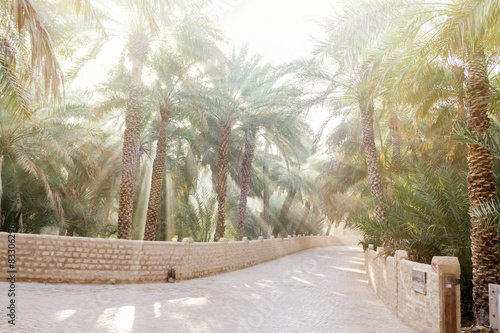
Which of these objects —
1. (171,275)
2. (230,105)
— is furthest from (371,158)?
(171,275)

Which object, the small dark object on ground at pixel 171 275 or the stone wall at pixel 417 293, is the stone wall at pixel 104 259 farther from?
the stone wall at pixel 417 293

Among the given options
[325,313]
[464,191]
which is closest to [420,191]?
[464,191]

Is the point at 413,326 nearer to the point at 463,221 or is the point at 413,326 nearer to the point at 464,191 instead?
the point at 463,221

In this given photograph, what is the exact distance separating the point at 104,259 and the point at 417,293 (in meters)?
7.90

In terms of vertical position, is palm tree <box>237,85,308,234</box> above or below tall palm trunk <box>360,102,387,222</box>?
above

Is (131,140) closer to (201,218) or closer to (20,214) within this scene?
(20,214)

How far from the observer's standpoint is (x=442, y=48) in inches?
333

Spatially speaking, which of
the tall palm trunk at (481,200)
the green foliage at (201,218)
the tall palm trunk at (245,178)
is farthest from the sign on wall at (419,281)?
the tall palm trunk at (245,178)

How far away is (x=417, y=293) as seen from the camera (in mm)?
7414

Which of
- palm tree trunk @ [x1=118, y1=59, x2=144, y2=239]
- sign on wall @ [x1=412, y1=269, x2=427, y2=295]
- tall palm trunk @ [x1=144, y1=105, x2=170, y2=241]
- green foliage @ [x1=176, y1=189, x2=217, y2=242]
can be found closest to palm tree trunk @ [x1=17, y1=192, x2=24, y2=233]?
palm tree trunk @ [x1=118, y1=59, x2=144, y2=239]

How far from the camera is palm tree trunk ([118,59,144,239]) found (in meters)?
13.4

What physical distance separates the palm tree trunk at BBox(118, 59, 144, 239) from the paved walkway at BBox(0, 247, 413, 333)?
3.19 meters

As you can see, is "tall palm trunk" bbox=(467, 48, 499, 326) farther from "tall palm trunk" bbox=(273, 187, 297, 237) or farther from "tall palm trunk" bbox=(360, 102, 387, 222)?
"tall palm trunk" bbox=(273, 187, 297, 237)

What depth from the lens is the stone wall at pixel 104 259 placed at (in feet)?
31.1
